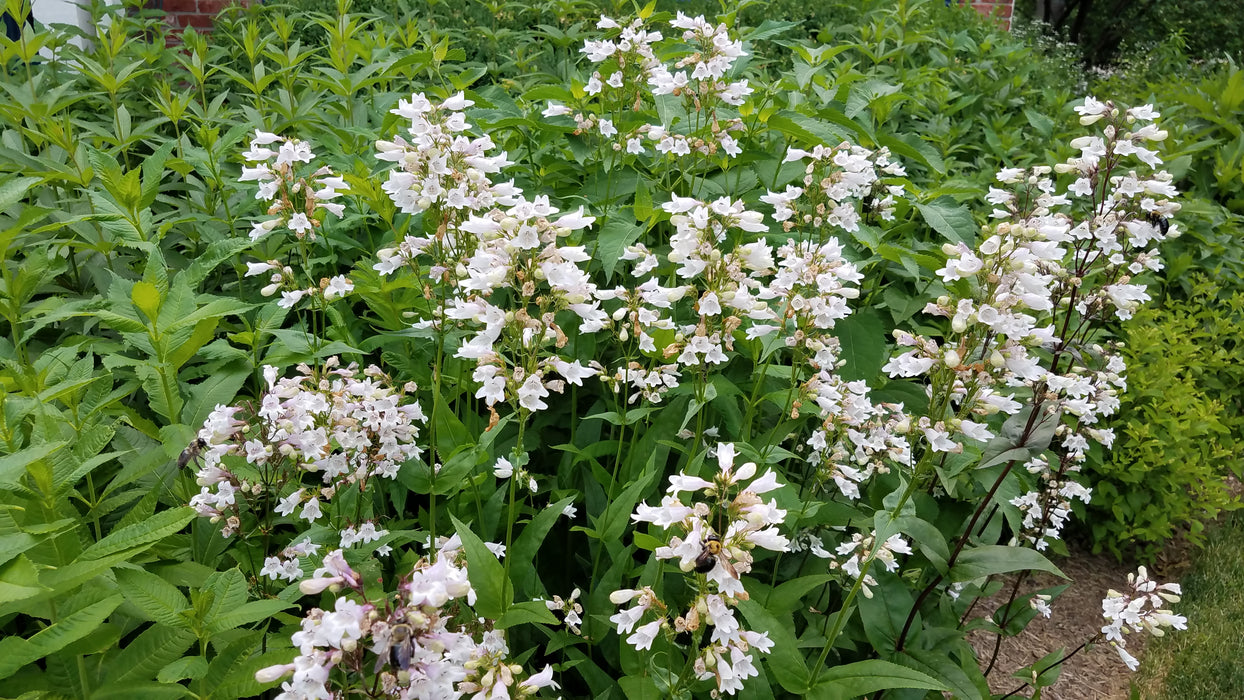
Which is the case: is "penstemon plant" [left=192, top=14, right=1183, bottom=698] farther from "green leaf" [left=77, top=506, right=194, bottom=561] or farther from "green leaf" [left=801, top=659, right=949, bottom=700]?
"green leaf" [left=77, top=506, right=194, bottom=561]

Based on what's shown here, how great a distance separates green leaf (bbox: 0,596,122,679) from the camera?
4.83 feet

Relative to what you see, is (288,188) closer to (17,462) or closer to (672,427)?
(17,462)

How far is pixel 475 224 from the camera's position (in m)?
→ 1.88

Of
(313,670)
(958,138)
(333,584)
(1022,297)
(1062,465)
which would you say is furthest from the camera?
(958,138)

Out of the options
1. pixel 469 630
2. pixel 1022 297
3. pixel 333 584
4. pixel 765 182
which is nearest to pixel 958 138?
pixel 765 182

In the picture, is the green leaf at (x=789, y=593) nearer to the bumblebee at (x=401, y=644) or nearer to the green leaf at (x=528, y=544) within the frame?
the green leaf at (x=528, y=544)

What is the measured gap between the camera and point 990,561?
2291 millimetres

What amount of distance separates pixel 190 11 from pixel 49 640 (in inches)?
308

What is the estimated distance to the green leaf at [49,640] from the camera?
57.9 inches

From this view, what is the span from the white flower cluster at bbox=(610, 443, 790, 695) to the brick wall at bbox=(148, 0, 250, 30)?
309 inches

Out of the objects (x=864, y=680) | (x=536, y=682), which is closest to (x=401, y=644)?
(x=536, y=682)

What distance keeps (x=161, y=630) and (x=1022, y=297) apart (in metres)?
2.00

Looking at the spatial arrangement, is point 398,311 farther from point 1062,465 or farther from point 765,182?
point 1062,465

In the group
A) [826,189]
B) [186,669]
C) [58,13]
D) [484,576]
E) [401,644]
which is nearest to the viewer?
[401,644]
